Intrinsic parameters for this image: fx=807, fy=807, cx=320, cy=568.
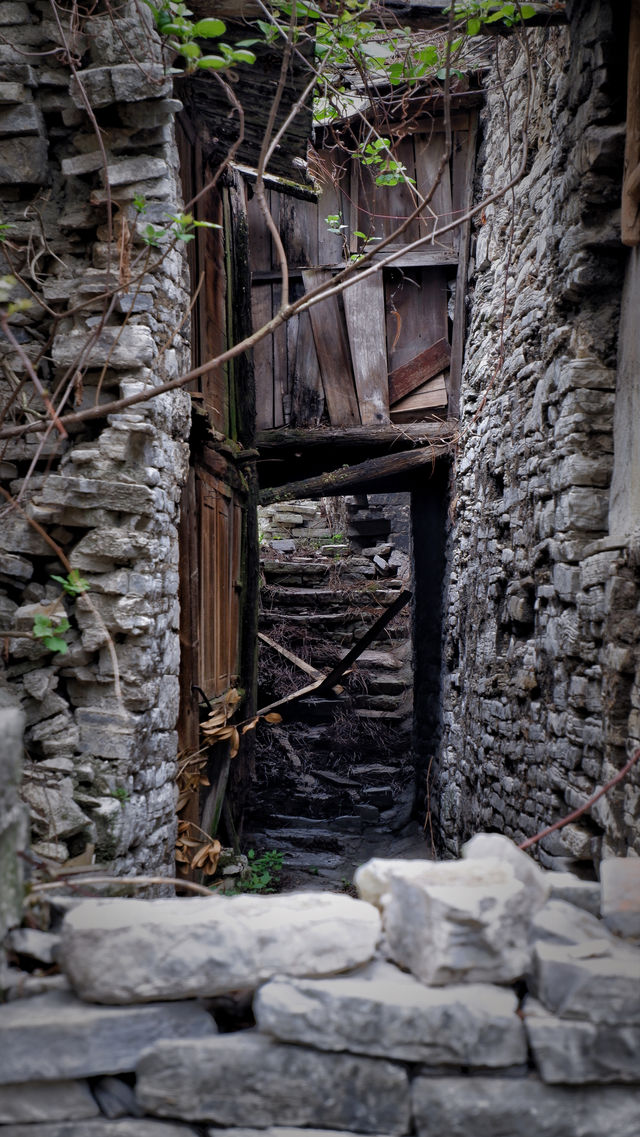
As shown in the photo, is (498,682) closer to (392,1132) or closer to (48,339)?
(48,339)

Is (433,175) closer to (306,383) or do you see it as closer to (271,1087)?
(306,383)

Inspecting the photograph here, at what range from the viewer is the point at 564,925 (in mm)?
1524

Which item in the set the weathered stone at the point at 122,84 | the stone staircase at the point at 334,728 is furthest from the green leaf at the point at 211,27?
the stone staircase at the point at 334,728

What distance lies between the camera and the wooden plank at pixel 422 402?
6.71 metres

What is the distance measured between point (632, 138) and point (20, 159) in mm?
2409

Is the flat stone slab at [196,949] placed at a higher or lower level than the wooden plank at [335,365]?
lower

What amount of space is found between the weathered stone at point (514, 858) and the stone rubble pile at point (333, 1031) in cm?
8

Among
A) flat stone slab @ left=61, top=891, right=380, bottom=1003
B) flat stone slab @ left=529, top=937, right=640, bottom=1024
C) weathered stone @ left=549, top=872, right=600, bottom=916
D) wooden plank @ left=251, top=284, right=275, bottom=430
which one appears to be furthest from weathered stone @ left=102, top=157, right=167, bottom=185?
wooden plank @ left=251, top=284, right=275, bottom=430

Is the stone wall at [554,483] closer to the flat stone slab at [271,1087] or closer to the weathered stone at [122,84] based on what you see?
the flat stone slab at [271,1087]

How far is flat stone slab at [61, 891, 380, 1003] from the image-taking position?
142 centimetres

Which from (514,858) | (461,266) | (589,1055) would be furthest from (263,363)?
(589,1055)

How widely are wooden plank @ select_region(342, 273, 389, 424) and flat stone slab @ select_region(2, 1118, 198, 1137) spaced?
19.3ft

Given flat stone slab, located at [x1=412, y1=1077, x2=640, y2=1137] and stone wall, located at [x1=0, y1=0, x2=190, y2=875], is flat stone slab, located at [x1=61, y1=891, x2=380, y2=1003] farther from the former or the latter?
stone wall, located at [x1=0, y1=0, x2=190, y2=875]

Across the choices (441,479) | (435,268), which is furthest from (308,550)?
(435,268)
